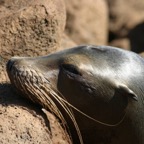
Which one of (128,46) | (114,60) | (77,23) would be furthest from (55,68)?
(128,46)

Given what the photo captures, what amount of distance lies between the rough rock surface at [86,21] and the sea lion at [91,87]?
5227mm

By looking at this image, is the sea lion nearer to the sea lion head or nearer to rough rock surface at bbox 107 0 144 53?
the sea lion head

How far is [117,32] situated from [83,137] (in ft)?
22.0

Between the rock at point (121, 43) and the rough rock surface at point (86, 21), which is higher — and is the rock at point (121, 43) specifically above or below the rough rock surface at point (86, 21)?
below

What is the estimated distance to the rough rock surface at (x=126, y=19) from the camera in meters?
11.5

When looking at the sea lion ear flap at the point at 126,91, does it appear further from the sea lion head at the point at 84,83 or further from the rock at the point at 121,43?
the rock at the point at 121,43

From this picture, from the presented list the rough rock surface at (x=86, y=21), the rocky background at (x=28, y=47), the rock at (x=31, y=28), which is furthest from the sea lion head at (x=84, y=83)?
the rough rock surface at (x=86, y=21)

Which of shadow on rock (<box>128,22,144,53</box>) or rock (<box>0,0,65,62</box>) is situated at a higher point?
rock (<box>0,0,65,62</box>)

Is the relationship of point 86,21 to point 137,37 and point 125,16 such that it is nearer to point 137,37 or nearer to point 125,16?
point 137,37

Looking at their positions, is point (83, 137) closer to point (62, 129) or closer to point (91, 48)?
point (62, 129)

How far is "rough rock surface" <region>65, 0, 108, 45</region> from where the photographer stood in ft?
34.1

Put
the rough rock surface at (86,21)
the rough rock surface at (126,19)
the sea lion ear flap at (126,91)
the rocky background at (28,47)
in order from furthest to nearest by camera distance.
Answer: the rough rock surface at (126,19) → the rough rock surface at (86,21) → the sea lion ear flap at (126,91) → the rocky background at (28,47)

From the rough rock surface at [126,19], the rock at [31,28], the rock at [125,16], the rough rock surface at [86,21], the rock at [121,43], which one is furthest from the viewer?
the rock at [125,16]

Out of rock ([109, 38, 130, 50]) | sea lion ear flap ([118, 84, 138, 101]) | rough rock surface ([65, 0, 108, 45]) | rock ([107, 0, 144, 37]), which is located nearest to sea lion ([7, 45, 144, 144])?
sea lion ear flap ([118, 84, 138, 101])
